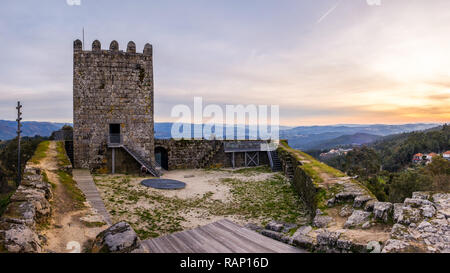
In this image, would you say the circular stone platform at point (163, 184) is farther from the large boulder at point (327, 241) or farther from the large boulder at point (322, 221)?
the large boulder at point (327, 241)

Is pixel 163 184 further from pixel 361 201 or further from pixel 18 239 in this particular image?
pixel 18 239

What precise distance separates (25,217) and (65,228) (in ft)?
2.55

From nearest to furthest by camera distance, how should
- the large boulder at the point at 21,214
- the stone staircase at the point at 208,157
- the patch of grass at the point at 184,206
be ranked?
the large boulder at the point at 21,214, the patch of grass at the point at 184,206, the stone staircase at the point at 208,157

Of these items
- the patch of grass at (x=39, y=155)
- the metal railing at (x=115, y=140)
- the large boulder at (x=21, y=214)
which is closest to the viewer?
the large boulder at (x=21, y=214)

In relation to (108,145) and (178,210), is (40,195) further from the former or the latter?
(108,145)

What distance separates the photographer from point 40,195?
20.0ft

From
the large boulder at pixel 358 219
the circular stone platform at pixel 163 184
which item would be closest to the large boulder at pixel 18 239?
the large boulder at pixel 358 219

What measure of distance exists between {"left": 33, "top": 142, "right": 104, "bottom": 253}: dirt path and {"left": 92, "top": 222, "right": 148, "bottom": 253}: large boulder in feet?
1.89

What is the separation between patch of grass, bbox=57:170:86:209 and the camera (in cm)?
697

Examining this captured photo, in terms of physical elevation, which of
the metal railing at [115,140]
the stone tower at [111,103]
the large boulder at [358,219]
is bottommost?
the large boulder at [358,219]

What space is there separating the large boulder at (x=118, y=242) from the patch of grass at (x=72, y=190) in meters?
2.71

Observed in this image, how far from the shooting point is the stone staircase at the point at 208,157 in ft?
63.9

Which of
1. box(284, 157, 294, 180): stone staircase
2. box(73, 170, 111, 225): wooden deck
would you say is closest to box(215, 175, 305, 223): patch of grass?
box(284, 157, 294, 180): stone staircase
